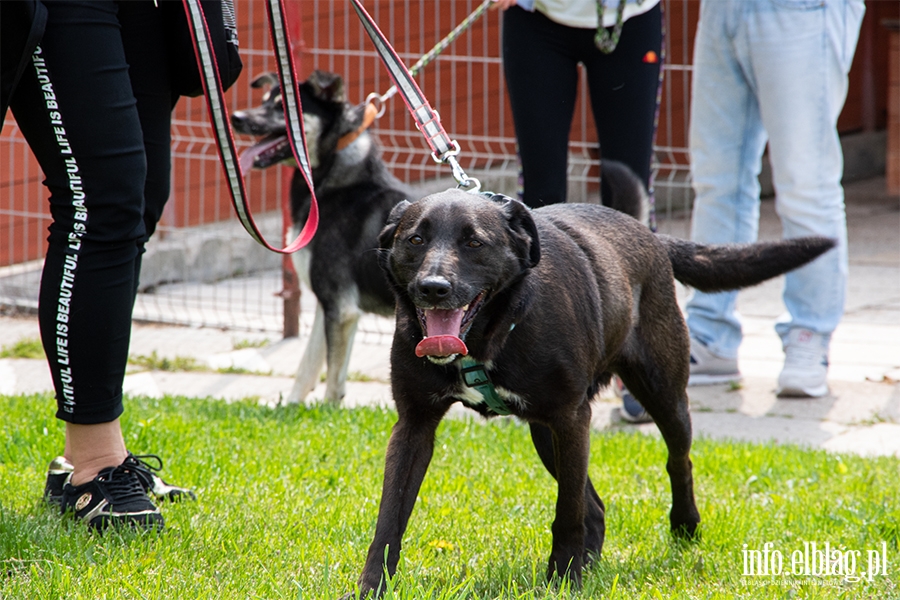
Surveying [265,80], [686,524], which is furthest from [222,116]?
→ [265,80]

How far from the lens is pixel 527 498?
3.33m

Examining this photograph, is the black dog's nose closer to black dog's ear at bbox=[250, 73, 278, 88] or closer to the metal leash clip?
the metal leash clip

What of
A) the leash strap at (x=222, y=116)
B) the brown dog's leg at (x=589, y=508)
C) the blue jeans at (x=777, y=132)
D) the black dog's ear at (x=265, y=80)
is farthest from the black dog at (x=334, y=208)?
the leash strap at (x=222, y=116)

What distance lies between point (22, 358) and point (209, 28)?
11.0ft

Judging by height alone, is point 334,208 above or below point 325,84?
below

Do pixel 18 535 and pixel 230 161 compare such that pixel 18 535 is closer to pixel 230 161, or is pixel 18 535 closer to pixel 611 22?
pixel 230 161

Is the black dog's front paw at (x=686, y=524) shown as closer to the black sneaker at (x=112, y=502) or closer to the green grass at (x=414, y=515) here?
the green grass at (x=414, y=515)

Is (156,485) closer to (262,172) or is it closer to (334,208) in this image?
(334,208)

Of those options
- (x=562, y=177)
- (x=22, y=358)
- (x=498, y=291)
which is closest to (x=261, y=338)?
(x=22, y=358)

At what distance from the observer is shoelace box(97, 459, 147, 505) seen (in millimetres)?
2816

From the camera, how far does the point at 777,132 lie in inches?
180

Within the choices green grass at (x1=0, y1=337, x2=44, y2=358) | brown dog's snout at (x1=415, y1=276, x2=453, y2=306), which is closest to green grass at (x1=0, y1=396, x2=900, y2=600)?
brown dog's snout at (x1=415, y1=276, x2=453, y2=306)

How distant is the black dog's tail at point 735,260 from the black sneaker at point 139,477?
161 cm

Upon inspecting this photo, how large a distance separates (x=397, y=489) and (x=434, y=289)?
0.52 meters
